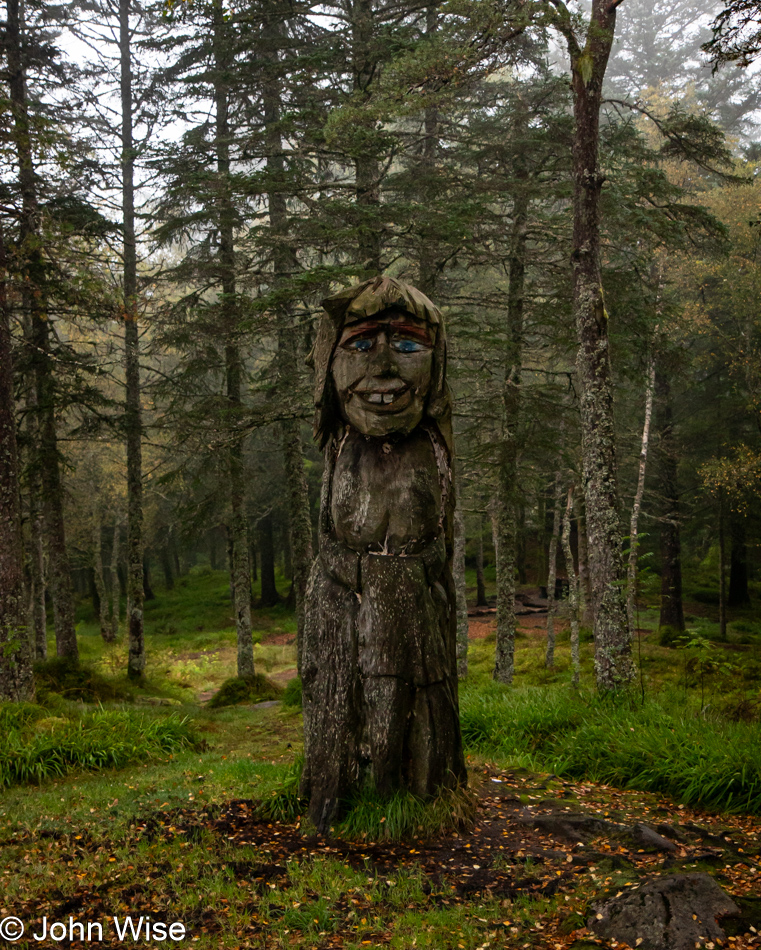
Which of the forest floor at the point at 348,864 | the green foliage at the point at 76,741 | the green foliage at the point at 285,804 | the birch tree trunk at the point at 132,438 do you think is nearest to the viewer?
the forest floor at the point at 348,864

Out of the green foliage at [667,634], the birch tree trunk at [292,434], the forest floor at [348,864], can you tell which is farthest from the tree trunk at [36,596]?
the green foliage at [667,634]

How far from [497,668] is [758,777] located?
8.37 metres

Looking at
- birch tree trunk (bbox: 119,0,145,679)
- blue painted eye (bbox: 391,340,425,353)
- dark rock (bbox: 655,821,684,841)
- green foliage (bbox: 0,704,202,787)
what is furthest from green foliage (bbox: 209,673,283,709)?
blue painted eye (bbox: 391,340,425,353)

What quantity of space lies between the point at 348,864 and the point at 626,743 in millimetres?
3401

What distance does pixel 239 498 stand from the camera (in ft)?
52.4

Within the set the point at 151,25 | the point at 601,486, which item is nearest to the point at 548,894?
the point at 601,486

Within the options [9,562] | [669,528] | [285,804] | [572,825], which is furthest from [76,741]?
[669,528]

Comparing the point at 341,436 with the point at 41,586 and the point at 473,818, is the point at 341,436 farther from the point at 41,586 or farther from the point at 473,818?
the point at 41,586

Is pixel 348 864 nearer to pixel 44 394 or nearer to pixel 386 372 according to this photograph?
pixel 386 372

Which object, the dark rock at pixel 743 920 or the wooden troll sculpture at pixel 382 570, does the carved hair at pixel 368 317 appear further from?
the dark rock at pixel 743 920

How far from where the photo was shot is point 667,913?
4.06m

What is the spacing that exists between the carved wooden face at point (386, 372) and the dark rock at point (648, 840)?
3.56m

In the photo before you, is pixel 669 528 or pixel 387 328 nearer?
pixel 387 328

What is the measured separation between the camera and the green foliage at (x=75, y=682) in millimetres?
13375
